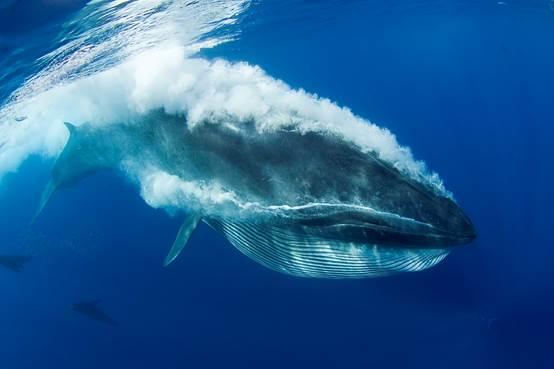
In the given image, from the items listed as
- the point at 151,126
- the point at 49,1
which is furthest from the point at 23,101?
the point at 151,126

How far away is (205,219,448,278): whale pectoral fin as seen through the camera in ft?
15.5

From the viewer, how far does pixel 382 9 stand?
29062 millimetres

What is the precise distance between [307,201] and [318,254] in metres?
0.97

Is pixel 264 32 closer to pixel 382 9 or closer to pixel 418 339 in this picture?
pixel 382 9

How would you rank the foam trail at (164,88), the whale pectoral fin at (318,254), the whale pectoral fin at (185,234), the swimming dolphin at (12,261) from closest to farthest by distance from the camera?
1. the whale pectoral fin at (318,254)
2. the foam trail at (164,88)
3. the whale pectoral fin at (185,234)
4. the swimming dolphin at (12,261)

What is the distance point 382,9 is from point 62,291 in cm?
2844

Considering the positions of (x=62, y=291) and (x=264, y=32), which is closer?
(x=62, y=291)

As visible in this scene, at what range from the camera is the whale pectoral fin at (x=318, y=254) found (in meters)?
4.73

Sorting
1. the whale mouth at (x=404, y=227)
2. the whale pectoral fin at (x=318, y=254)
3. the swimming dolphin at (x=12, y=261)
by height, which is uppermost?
the whale mouth at (x=404, y=227)

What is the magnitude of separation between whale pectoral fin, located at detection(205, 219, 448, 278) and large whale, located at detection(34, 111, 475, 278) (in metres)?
0.02

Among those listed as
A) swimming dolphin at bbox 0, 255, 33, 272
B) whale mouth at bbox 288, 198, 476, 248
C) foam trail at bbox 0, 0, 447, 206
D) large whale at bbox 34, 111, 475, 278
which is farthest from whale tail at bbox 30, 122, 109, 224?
whale mouth at bbox 288, 198, 476, 248

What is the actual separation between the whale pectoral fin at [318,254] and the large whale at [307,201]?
17 millimetres

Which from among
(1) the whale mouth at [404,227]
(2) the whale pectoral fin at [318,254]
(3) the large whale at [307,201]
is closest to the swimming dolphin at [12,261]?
(3) the large whale at [307,201]

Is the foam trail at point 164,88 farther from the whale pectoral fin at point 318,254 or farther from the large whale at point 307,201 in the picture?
the whale pectoral fin at point 318,254
